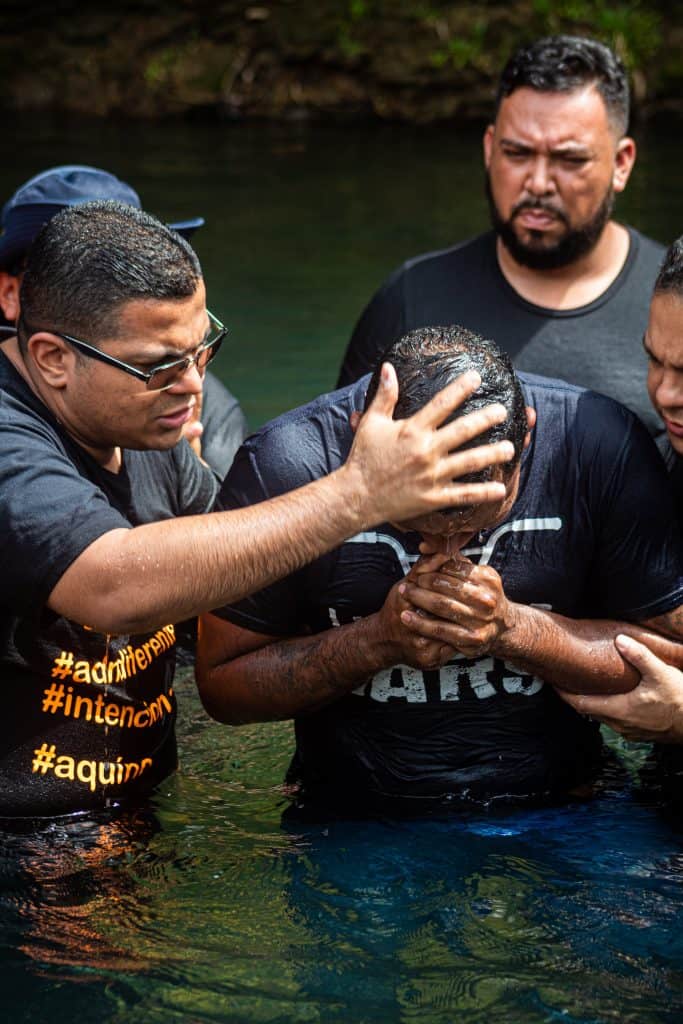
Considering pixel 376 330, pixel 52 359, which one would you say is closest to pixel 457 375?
pixel 52 359

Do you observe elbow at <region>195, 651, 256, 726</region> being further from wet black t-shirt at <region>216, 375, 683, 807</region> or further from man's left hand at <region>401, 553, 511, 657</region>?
man's left hand at <region>401, 553, 511, 657</region>

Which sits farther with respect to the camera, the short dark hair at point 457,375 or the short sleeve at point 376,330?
the short sleeve at point 376,330

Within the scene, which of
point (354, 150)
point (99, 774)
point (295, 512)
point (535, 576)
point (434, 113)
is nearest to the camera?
point (295, 512)

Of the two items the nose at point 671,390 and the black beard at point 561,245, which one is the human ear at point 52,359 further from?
the black beard at point 561,245

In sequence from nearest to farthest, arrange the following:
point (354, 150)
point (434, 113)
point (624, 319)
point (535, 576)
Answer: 1. point (535, 576)
2. point (624, 319)
3. point (354, 150)
4. point (434, 113)

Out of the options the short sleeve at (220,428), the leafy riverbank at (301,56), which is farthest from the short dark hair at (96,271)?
the leafy riverbank at (301,56)

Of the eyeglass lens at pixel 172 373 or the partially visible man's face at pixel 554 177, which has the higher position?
the partially visible man's face at pixel 554 177

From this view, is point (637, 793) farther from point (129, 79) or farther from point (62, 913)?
point (129, 79)

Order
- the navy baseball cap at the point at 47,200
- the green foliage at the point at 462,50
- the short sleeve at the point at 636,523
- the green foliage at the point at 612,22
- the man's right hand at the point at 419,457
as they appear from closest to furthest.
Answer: the man's right hand at the point at 419,457 → the short sleeve at the point at 636,523 → the navy baseball cap at the point at 47,200 → the green foliage at the point at 612,22 → the green foliage at the point at 462,50

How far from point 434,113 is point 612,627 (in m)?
13.5

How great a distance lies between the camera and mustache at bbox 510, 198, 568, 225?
16.3 ft

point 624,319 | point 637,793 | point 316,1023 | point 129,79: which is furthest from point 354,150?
point 316,1023

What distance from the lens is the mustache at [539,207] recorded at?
496 cm

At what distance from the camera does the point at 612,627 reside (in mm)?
3457
